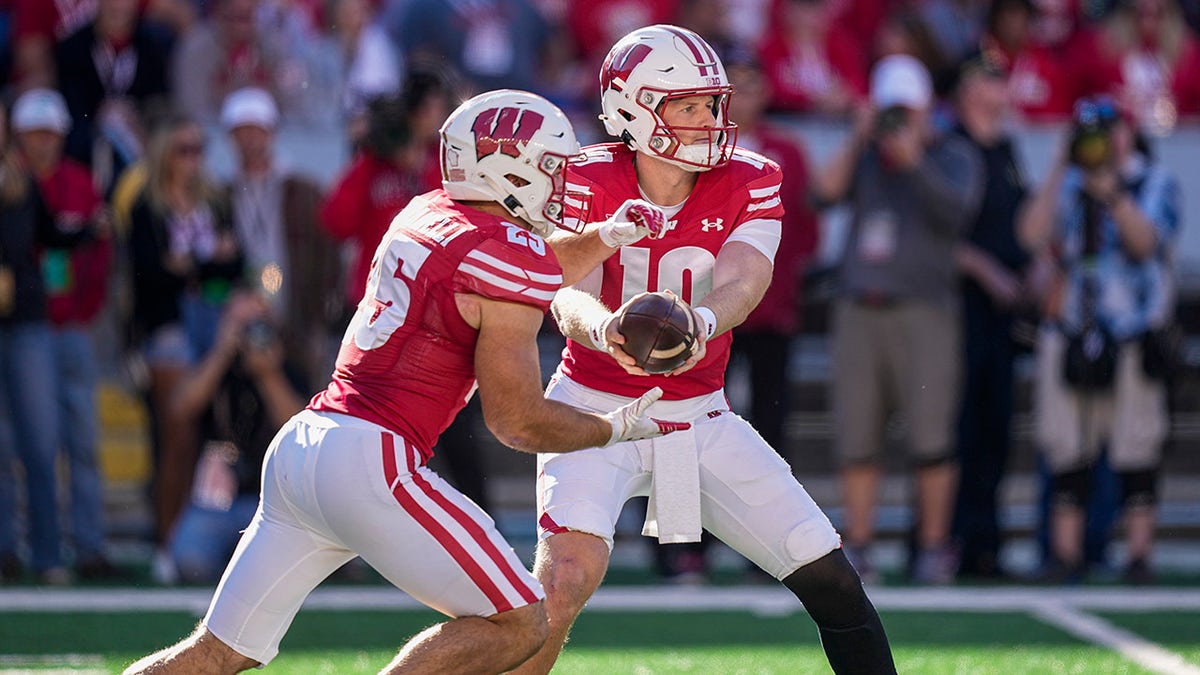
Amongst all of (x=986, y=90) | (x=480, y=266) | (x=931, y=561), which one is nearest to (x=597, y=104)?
(x=986, y=90)

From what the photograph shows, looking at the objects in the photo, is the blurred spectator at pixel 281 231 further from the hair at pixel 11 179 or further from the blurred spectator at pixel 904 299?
the blurred spectator at pixel 904 299

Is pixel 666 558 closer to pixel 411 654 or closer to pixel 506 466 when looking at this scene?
pixel 506 466

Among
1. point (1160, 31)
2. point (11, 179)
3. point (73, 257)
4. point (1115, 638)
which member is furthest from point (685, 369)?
point (1160, 31)

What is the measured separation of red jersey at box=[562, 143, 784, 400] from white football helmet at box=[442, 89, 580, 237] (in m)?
0.59

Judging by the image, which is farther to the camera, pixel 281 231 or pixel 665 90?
pixel 281 231

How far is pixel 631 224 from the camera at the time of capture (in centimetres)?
452

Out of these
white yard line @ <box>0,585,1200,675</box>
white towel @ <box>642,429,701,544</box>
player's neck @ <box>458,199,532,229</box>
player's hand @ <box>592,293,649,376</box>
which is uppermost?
player's neck @ <box>458,199,532,229</box>

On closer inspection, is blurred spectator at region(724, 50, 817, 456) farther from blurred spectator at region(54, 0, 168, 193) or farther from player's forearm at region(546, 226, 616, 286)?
player's forearm at region(546, 226, 616, 286)

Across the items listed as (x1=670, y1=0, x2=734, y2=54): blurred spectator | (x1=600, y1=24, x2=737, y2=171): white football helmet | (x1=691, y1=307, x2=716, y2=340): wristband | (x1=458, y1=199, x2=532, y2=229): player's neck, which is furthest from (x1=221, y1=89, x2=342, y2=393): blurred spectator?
(x1=458, y1=199, x2=532, y2=229): player's neck

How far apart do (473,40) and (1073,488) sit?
4.00 m

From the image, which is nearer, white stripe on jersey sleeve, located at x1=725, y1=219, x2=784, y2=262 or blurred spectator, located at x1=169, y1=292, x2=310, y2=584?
white stripe on jersey sleeve, located at x1=725, y1=219, x2=784, y2=262

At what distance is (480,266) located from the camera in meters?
4.12

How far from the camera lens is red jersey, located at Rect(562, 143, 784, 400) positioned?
499 cm

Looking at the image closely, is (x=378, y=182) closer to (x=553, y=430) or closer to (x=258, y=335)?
(x=258, y=335)
